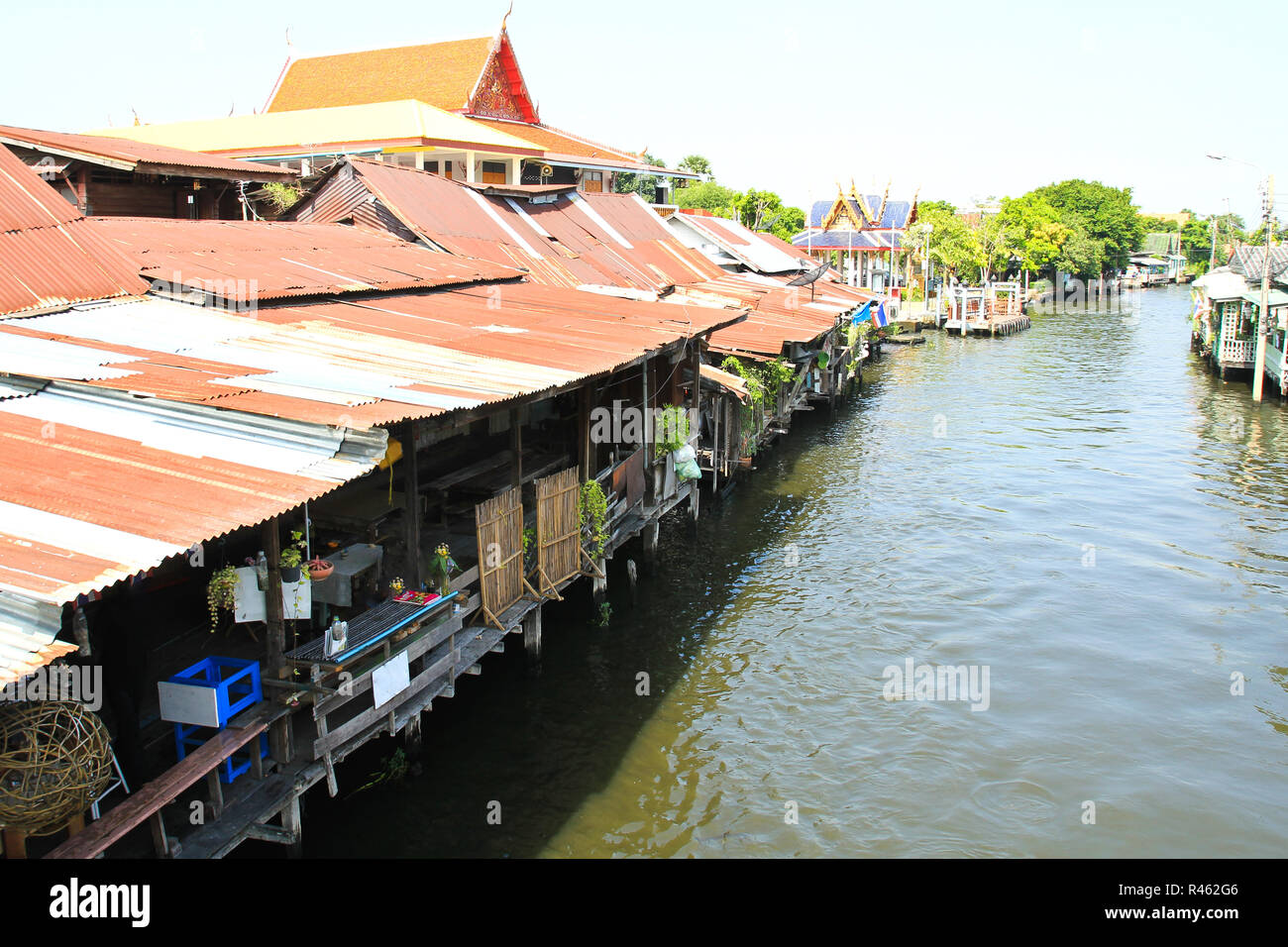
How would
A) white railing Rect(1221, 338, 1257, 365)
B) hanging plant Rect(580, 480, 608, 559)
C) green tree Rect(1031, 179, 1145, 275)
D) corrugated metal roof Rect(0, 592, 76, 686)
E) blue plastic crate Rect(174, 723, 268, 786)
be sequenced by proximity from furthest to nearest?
green tree Rect(1031, 179, 1145, 275) < white railing Rect(1221, 338, 1257, 365) < hanging plant Rect(580, 480, 608, 559) < blue plastic crate Rect(174, 723, 268, 786) < corrugated metal roof Rect(0, 592, 76, 686)

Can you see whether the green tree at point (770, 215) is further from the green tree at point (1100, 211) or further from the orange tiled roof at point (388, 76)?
the green tree at point (1100, 211)

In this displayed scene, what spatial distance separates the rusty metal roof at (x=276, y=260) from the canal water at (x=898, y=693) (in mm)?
5500

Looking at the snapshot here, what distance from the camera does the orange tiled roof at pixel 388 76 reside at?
1277 inches

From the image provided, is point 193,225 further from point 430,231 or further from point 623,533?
point 623,533

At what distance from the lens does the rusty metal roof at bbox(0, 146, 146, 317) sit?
1129cm

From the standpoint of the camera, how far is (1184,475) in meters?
24.7

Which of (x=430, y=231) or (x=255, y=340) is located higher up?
(x=430, y=231)

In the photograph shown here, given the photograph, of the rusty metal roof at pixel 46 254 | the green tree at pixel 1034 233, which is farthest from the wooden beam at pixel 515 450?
the green tree at pixel 1034 233

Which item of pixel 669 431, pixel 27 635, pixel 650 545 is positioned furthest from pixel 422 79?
pixel 27 635

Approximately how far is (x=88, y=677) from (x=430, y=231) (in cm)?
1352

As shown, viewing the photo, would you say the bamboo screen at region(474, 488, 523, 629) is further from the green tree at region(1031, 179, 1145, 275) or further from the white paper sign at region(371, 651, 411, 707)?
the green tree at region(1031, 179, 1145, 275)

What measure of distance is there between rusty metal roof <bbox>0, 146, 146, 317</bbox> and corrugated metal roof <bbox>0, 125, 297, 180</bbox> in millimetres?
5075

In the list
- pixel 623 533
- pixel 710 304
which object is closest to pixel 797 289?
pixel 710 304

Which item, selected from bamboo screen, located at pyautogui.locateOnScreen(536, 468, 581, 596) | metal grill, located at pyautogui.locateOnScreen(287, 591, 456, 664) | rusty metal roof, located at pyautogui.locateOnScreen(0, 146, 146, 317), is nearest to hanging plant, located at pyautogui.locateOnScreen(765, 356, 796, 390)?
bamboo screen, located at pyautogui.locateOnScreen(536, 468, 581, 596)
